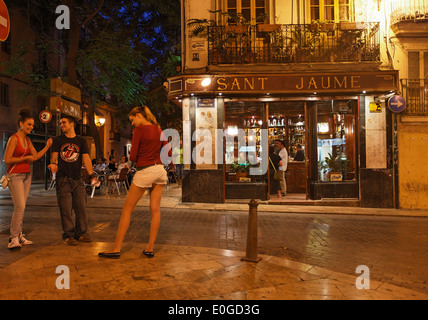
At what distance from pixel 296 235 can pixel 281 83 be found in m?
5.99

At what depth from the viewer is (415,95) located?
39.0 feet

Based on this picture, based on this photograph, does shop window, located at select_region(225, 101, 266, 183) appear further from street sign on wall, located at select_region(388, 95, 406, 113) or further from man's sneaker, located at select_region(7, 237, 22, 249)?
man's sneaker, located at select_region(7, 237, 22, 249)

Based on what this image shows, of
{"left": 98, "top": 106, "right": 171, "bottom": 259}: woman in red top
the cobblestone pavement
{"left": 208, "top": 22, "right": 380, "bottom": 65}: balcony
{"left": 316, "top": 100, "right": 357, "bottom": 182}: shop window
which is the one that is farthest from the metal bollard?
{"left": 208, "top": 22, "right": 380, "bottom": 65}: balcony

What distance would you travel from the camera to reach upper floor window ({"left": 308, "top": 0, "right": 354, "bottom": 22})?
12305 millimetres

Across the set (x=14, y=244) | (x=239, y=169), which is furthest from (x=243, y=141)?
(x=14, y=244)

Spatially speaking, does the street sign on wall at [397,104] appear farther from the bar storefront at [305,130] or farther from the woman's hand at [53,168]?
the woman's hand at [53,168]

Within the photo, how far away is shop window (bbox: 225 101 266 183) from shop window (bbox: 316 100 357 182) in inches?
79.5

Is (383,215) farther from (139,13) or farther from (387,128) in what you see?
(139,13)

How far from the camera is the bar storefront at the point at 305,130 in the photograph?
38.0ft

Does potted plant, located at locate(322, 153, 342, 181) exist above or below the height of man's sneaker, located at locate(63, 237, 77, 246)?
above

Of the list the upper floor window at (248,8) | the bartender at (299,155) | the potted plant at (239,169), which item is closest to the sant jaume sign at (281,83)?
the upper floor window at (248,8)

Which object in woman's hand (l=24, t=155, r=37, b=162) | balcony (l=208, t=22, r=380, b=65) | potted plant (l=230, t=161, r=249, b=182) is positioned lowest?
potted plant (l=230, t=161, r=249, b=182)

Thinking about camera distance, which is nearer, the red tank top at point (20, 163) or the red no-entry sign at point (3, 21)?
the red no-entry sign at point (3, 21)

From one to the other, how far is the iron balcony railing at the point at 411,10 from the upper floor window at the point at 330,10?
1.43 metres
